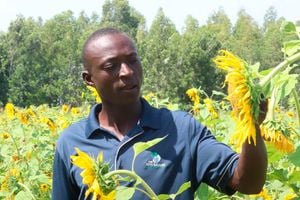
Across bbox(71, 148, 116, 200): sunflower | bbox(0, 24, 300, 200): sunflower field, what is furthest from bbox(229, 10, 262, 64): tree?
bbox(71, 148, 116, 200): sunflower

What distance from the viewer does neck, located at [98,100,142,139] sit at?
1.65m

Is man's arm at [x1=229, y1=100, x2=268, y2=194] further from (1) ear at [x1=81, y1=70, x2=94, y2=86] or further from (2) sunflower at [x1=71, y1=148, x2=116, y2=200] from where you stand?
(1) ear at [x1=81, y1=70, x2=94, y2=86]

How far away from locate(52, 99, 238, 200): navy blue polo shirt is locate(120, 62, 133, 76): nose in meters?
0.16

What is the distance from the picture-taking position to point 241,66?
0.97 m

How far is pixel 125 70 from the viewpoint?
1521 mm

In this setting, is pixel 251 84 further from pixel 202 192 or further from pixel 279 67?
pixel 202 192

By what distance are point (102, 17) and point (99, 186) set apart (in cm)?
4275

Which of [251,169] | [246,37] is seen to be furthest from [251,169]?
[246,37]

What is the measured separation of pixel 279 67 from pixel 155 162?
2.23 ft

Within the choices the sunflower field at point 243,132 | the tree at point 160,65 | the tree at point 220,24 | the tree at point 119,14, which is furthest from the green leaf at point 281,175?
the tree at point 119,14

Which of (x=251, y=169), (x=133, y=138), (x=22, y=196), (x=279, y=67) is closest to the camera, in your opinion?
(x=279, y=67)

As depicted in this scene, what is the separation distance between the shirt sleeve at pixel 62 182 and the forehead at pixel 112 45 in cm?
30

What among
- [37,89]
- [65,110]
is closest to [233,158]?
[65,110]

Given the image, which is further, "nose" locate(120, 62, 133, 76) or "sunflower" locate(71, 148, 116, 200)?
"nose" locate(120, 62, 133, 76)
